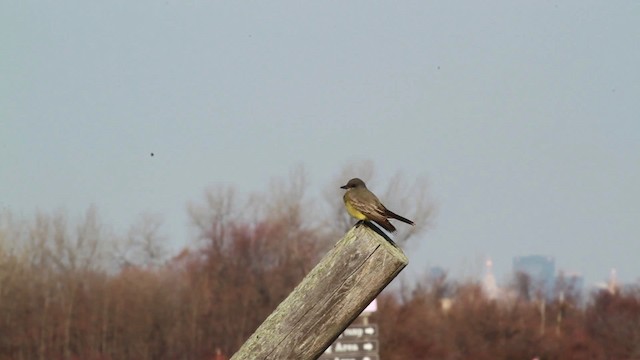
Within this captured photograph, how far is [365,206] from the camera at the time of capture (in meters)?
4.09

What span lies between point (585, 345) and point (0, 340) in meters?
30.8

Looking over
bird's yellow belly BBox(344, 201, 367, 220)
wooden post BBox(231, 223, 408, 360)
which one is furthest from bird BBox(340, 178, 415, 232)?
wooden post BBox(231, 223, 408, 360)

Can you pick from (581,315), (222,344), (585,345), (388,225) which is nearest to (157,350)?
(222,344)

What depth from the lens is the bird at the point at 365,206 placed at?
3.92m

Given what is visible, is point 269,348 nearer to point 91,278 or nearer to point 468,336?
point 91,278

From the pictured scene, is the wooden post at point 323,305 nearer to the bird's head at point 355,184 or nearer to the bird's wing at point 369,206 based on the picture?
the bird's wing at point 369,206

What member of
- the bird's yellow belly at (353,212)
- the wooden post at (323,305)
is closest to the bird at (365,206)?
the bird's yellow belly at (353,212)

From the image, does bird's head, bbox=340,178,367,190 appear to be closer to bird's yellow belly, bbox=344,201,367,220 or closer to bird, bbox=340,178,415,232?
bird, bbox=340,178,415,232

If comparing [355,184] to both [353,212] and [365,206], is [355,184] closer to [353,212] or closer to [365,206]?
[353,212]

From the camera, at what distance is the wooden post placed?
3256mm

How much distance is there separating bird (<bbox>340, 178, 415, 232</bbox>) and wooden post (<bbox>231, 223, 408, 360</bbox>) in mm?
384

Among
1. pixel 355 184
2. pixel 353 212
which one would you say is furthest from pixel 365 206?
pixel 355 184

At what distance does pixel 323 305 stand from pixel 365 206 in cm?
86

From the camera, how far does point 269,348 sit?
3.26 metres
